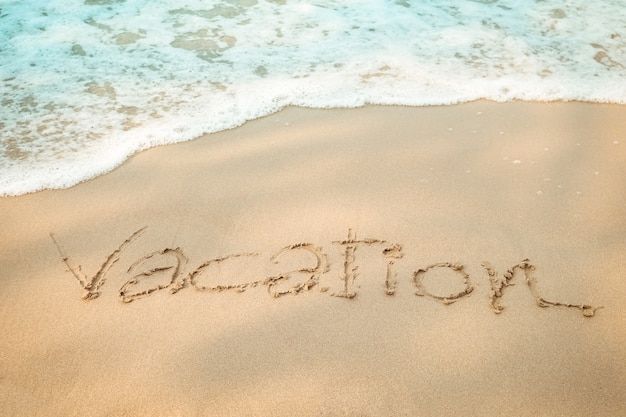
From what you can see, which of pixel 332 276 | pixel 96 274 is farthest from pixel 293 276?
pixel 96 274

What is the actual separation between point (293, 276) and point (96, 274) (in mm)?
862

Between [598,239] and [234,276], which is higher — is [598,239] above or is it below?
above

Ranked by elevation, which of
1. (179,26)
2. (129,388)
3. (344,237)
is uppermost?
(179,26)

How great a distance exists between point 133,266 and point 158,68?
203 cm

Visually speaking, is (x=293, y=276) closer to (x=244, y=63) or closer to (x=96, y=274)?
(x=96, y=274)

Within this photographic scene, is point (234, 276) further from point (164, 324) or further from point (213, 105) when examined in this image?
point (213, 105)

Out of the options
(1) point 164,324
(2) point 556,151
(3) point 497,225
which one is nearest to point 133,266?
(1) point 164,324

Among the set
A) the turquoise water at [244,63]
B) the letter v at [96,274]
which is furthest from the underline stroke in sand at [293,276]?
the turquoise water at [244,63]

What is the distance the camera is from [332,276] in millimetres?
1994

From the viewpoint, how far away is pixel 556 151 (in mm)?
2582

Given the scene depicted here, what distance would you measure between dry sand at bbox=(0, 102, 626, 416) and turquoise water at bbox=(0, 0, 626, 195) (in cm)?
33

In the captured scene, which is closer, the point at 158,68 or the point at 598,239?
the point at 598,239

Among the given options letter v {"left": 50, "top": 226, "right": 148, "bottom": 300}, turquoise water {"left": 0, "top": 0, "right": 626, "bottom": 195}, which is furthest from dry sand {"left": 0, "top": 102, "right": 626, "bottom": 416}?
turquoise water {"left": 0, "top": 0, "right": 626, "bottom": 195}

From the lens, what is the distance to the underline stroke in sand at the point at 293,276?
1.91 meters
